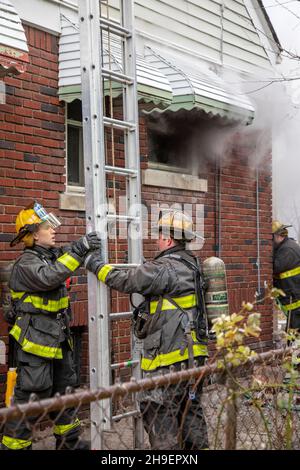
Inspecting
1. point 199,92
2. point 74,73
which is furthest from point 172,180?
point 74,73

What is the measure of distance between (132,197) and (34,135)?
1.34 meters

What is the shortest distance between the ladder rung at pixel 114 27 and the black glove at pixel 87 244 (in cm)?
142

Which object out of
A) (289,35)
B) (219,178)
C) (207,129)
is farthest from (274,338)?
(289,35)

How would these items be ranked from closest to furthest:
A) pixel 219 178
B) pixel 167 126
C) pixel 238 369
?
pixel 238 369
pixel 167 126
pixel 219 178

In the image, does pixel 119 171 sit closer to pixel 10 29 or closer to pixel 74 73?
pixel 10 29

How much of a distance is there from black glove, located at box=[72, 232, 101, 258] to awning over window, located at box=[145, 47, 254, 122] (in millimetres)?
2418

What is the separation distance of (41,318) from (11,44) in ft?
6.22

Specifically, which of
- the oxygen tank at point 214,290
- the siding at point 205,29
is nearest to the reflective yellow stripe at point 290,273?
the siding at point 205,29

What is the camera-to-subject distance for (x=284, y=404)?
4.20 meters

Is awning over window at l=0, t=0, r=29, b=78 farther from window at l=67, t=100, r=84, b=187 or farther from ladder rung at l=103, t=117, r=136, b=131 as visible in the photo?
window at l=67, t=100, r=84, b=187

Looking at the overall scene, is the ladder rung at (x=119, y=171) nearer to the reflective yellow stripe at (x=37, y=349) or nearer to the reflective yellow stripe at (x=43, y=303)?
the reflective yellow stripe at (x=43, y=303)

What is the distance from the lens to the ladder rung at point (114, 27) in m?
4.65

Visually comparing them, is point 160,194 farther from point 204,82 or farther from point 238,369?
point 238,369

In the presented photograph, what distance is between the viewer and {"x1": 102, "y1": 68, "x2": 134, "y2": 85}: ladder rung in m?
4.61
